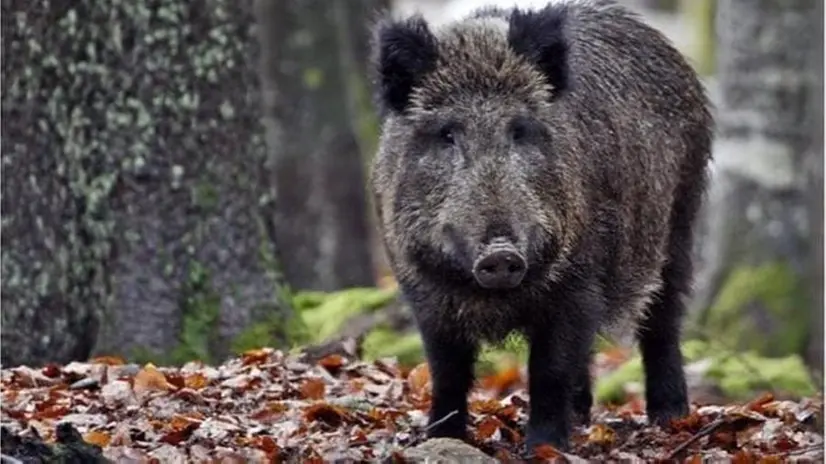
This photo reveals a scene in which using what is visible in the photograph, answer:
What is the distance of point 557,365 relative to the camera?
23.1 feet

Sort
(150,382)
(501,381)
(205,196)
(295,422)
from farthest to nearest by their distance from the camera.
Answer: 1. (501,381)
2. (205,196)
3. (150,382)
4. (295,422)

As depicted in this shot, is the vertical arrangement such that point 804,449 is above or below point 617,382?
above

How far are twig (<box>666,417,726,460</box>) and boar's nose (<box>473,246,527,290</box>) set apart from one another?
1027mm

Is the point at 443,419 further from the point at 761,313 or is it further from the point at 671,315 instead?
the point at 761,313

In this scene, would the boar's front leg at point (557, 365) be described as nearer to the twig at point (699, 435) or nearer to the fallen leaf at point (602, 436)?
the fallen leaf at point (602, 436)

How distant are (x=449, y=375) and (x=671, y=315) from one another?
66.5 inches

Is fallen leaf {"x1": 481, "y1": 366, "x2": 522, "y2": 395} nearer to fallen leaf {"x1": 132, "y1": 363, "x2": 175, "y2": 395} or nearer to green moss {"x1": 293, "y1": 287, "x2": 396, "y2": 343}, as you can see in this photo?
green moss {"x1": 293, "y1": 287, "x2": 396, "y2": 343}

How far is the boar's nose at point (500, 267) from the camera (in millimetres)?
6305

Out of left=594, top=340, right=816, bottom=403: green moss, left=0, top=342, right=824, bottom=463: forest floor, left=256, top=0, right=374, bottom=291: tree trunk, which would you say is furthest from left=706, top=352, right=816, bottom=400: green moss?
left=256, top=0, right=374, bottom=291: tree trunk

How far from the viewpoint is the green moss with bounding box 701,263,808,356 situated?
13.7 meters

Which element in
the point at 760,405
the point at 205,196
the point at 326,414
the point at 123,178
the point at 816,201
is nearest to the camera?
the point at 326,414

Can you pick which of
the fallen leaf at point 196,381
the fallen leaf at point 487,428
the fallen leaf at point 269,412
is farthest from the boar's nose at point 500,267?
the fallen leaf at point 196,381

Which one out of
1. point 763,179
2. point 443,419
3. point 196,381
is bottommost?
point 443,419


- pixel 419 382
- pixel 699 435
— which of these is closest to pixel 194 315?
pixel 419 382
